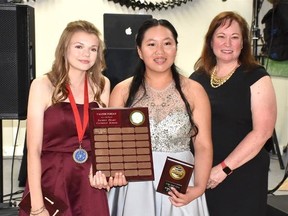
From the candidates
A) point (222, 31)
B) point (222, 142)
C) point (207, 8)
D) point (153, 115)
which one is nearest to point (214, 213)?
point (222, 142)

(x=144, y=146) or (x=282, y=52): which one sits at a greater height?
(x=282, y=52)

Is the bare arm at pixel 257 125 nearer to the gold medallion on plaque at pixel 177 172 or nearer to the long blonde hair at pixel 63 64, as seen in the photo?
the gold medallion on plaque at pixel 177 172

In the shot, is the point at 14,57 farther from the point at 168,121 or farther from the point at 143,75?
the point at 168,121

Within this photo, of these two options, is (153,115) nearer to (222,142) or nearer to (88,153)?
(88,153)

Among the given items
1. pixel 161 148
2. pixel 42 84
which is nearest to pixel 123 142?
pixel 161 148

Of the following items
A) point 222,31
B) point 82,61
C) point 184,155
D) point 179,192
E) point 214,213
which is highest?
point 222,31

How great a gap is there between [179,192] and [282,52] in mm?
3801

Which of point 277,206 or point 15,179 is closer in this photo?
point 277,206

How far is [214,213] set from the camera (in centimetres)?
225

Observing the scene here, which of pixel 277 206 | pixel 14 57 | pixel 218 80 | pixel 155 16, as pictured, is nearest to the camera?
pixel 218 80

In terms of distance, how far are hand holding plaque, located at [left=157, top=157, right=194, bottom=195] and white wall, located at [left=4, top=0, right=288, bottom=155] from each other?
145 inches

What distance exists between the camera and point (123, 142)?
176 cm

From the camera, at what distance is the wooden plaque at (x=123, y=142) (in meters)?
1.74

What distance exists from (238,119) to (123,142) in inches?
26.6
